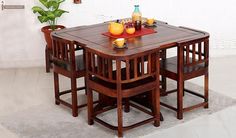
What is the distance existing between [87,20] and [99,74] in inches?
83.8

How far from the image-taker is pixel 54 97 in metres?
4.98

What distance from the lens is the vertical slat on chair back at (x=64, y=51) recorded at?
430 centimetres

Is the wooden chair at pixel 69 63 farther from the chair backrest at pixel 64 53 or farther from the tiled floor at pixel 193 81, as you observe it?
the tiled floor at pixel 193 81

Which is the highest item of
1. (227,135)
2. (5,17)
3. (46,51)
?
(5,17)

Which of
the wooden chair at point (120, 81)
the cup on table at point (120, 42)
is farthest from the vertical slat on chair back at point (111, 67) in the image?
the cup on table at point (120, 42)

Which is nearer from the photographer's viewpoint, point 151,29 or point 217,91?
point 151,29

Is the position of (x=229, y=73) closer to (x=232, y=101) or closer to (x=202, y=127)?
(x=232, y=101)

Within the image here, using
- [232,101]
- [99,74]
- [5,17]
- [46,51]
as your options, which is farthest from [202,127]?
[5,17]

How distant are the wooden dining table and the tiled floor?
77 centimetres

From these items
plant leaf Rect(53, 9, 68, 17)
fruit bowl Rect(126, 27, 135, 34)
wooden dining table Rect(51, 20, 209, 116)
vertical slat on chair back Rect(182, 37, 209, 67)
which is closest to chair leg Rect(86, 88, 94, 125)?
wooden dining table Rect(51, 20, 209, 116)

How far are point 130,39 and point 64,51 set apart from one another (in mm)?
638

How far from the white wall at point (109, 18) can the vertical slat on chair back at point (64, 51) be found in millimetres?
1500

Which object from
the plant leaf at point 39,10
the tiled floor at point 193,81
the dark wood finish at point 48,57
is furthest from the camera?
the dark wood finish at point 48,57

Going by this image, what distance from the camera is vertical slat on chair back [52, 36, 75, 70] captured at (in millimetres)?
4305
